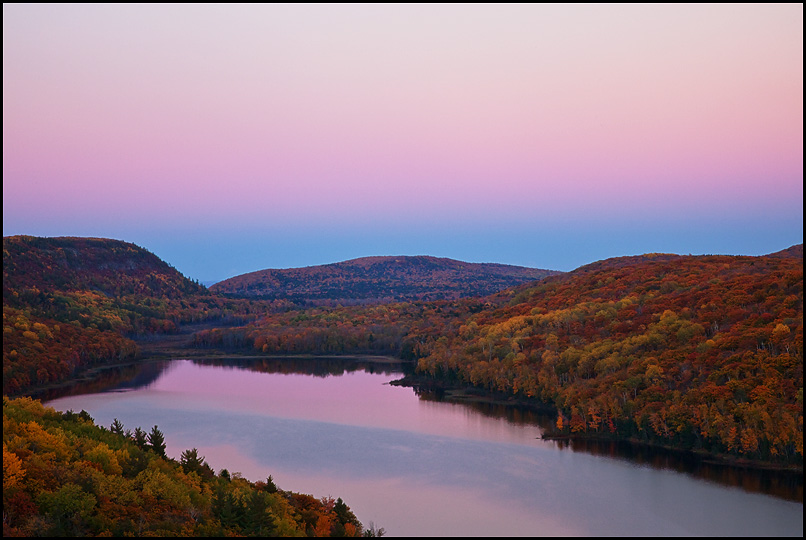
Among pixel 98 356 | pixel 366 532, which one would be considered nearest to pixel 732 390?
pixel 366 532

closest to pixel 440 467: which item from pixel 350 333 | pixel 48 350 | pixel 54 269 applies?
pixel 48 350

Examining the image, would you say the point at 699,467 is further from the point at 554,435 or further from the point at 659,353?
the point at 659,353

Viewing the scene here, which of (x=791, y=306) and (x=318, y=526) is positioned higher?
(x=791, y=306)

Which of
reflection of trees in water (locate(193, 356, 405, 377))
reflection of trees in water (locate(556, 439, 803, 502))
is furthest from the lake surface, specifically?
reflection of trees in water (locate(193, 356, 405, 377))

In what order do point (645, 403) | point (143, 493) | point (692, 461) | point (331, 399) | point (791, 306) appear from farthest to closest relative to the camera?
point (331, 399), point (791, 306), point (645, 403), point (692, 461), point (143, 493)

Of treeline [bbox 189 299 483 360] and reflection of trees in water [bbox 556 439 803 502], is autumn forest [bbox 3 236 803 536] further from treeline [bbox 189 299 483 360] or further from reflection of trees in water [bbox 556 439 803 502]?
reflection of trees in water [bbox 556 439 803 502]

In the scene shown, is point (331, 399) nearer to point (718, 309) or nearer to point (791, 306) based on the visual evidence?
point (718, 309)
